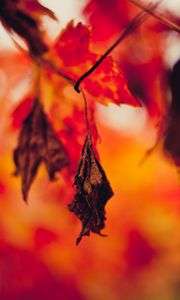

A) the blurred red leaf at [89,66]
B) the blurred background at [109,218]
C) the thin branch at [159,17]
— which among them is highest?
the thin branch at [159,17]

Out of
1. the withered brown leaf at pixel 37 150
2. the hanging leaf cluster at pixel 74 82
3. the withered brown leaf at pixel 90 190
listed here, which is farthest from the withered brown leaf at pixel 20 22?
the withered brown leaf at pixel 90 190

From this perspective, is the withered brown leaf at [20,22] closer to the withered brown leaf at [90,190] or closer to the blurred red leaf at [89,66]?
the blurred red leaf at [89,66]

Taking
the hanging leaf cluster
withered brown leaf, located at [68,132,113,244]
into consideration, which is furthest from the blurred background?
withered brown leaf, located at [68,132,113,244]

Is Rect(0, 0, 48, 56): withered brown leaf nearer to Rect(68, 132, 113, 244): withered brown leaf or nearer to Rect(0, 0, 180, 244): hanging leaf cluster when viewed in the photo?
Rect(0, 0, 180, 244): hanging leaf cluster

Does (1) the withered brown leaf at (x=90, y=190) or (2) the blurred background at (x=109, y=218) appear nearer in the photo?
(1) the withered brown leaf at (x=90, y=190)

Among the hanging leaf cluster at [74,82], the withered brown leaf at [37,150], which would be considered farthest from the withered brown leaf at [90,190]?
the withered brown leaf at [37,150]

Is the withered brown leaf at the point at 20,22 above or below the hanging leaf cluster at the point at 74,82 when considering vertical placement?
above

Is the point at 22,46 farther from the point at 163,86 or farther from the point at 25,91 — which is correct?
the point at 163,86
